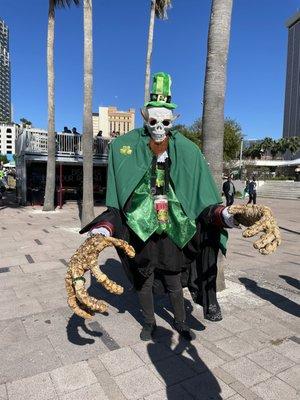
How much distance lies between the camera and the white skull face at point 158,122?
3.15m

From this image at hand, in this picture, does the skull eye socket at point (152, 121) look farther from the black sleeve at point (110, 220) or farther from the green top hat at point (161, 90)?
the black sleeve at point (110, 220)

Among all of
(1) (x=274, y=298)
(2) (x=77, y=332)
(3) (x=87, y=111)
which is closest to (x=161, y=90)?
(2) (x=77, y=332)

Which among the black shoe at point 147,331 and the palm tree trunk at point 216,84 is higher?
the palm tree trunk at point 216,84

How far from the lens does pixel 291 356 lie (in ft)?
10.4

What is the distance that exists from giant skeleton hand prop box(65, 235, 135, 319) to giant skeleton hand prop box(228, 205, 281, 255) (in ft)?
2.98

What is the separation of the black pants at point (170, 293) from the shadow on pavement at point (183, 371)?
0.78 feet

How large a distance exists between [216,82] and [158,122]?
6.10ft

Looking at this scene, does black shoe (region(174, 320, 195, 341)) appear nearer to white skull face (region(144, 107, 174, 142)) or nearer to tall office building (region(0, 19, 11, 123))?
white skull face (region(144, 107, 174, 142))

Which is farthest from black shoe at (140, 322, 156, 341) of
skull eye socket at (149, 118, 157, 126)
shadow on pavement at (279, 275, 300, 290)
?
shadow on pavement at (279, 275, 300, 290)

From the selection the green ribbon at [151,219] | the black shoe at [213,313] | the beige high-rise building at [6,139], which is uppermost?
the beige high-rise building at [6,139]

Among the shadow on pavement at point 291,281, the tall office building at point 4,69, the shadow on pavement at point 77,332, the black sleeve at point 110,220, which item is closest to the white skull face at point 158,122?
the black sleeve at point 110,220

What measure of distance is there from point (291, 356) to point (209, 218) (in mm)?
1451

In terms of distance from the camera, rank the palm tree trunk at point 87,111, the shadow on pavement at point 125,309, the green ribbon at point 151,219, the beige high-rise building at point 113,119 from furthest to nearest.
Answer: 1. the beige high-rise building at point 113,119
2. the palm tree trunk at point 87,111
3. the shadow on pavement at point 125,309
4. the green ribbon at point 151,219

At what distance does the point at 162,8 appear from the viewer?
1769cm
